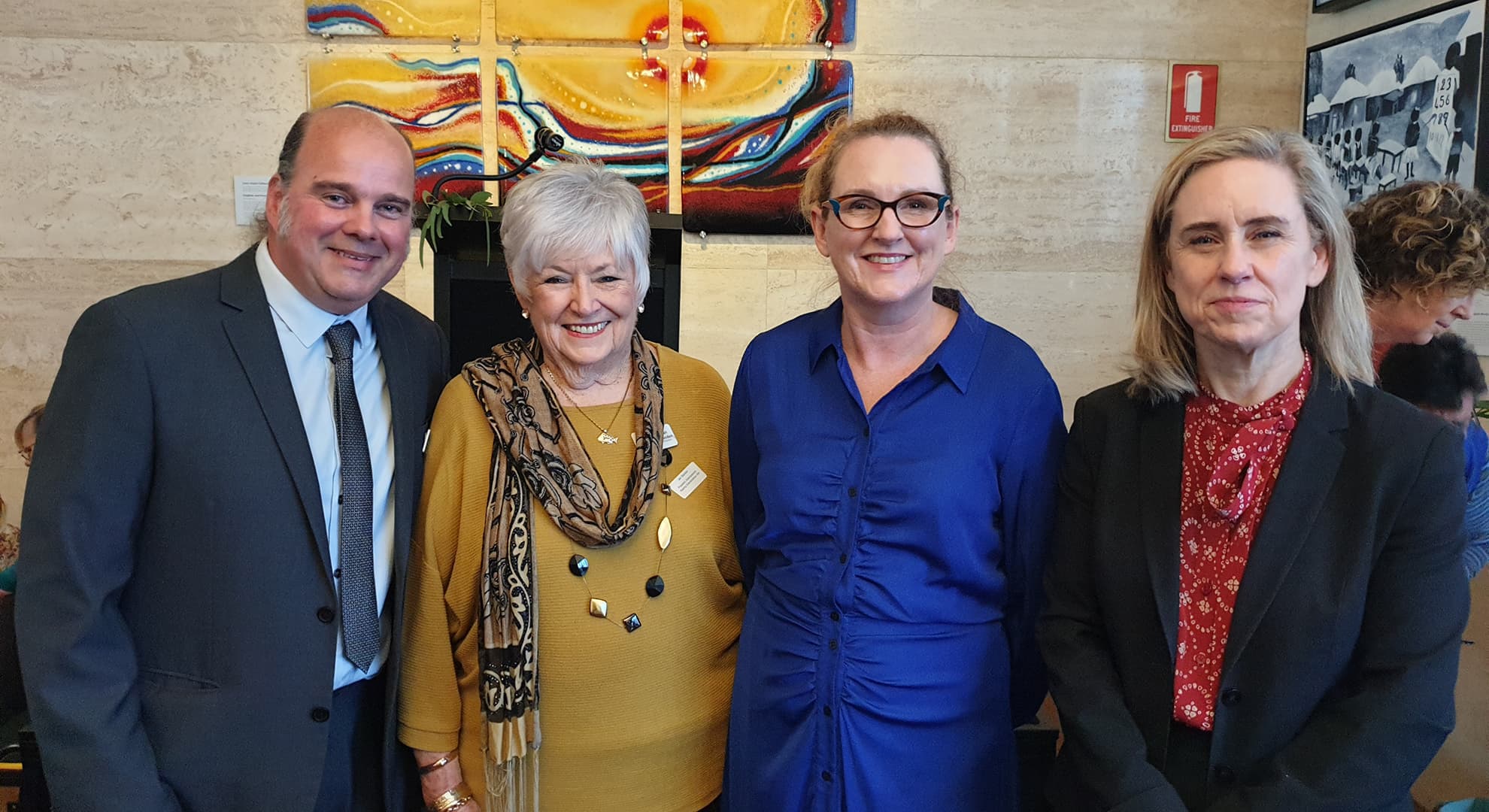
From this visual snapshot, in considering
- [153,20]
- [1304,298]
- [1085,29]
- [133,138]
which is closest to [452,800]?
[1304,298]

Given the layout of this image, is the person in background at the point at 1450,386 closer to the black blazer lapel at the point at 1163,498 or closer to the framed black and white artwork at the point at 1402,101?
the black blazer lapel at the point at 1163,498

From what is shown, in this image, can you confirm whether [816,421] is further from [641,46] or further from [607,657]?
[641,46]

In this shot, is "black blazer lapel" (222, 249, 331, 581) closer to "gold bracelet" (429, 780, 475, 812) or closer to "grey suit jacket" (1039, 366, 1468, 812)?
"gold bracelet" (429, 780, 475, 812)

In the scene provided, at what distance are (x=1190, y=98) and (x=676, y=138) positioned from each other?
2.26 m

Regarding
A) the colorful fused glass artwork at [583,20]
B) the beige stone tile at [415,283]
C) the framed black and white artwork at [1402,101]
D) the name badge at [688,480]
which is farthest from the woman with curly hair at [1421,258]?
the beige stone tile at [415,283]

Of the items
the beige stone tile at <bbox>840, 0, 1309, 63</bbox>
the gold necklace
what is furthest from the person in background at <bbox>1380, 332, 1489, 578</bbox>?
the beige stone tile at <bbox>840, 0, 1309, 63</bbox>

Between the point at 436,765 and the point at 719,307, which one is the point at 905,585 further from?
the point at 719,307

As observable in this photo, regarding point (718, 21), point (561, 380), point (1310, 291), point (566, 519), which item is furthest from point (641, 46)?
point (1310, 291)

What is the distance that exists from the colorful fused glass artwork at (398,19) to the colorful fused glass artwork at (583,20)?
13 centimetres

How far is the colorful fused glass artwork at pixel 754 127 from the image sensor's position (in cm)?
416

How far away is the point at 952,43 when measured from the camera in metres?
4.19

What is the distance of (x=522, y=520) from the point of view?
5.89 feet

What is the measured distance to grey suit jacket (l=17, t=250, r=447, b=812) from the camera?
156 cm

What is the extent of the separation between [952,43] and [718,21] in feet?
3.34
